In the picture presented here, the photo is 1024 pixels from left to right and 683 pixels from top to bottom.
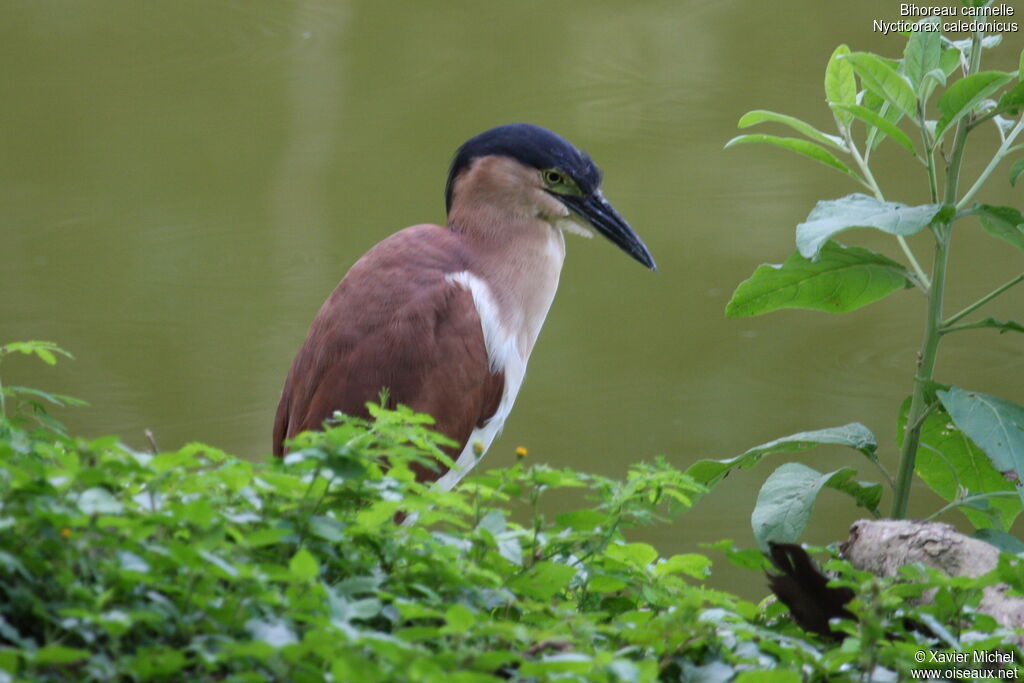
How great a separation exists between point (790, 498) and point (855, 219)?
30 cm

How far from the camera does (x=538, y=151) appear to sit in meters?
1.73


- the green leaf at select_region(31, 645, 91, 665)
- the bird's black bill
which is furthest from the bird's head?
the green leaf at select_region(31, 645, 91, 665)

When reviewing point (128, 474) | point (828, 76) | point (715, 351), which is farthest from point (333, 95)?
point (128, 474)

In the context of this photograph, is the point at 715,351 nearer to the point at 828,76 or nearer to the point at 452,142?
the point at 452,142

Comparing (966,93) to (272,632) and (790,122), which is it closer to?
(790,122)

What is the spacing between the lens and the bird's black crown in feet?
5.70

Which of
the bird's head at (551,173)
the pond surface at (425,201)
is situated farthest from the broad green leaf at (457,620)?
the pond surface at (425,201)

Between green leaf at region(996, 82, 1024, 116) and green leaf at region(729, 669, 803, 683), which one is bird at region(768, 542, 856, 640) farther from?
green leaf at region(996, 82, 1024, 116)

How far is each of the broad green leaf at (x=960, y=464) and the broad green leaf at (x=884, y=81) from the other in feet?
1.09

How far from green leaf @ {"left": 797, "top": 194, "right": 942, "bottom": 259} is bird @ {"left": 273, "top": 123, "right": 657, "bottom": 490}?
54 cm

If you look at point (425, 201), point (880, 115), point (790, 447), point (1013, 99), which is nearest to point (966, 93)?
point (1013, 99)

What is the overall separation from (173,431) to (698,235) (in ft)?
4.71

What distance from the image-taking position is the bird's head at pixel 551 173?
1742mm

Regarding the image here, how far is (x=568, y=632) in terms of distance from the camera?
76 cm
